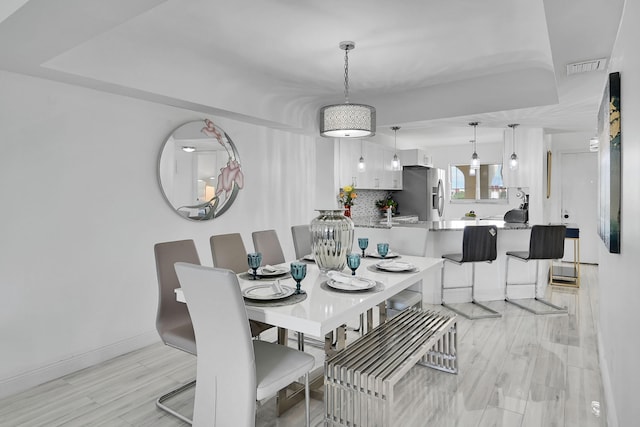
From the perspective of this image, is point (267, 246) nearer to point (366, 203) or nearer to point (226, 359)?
point (226, 359)

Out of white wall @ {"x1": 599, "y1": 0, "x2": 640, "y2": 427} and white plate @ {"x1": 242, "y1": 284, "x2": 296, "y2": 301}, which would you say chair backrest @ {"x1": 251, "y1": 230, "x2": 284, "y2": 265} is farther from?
white wall @ {"x1": 599, "y1": 0, "x2": 640, "y2": 427}

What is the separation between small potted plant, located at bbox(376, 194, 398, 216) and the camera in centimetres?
719

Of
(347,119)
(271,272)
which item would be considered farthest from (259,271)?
(347,119)

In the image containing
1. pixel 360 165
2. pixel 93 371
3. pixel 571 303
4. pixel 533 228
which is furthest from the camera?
pixel 360 165

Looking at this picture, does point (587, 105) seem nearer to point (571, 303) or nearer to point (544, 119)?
point (544, 119)

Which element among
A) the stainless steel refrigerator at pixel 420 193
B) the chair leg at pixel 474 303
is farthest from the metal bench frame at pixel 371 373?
the stainless steel refrigerator at pixel 420 193

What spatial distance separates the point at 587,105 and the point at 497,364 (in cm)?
277

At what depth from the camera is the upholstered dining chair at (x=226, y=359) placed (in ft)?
5.43

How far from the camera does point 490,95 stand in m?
3.97

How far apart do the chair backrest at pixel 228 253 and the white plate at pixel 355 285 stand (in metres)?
1.04

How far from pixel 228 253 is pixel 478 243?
8.62ft

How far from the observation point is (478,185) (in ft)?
27.0

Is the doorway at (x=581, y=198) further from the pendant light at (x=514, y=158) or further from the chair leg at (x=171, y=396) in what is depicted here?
the chair leg at (x=171, y=396)

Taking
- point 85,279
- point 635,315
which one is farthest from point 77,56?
point 635,315
